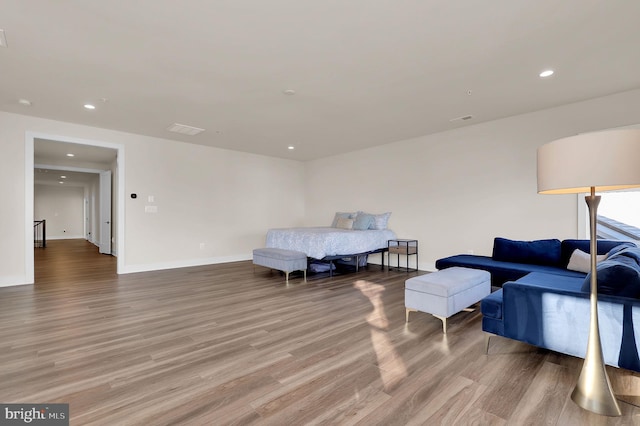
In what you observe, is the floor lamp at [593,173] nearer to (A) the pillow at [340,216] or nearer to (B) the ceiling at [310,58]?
(B) the ceiling at [310,58]

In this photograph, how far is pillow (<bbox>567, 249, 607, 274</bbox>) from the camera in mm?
3377

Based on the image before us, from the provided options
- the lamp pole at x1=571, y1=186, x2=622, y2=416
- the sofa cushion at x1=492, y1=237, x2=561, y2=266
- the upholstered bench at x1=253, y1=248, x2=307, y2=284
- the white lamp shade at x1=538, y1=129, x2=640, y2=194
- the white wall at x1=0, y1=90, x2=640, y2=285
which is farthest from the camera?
the upholstered bench at x1=253, y1=248, x2=307, y2=284

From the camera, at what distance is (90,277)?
209 inches

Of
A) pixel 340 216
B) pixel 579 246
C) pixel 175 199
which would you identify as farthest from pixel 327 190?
pixel 579 246

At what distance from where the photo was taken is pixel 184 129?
17.8 ft

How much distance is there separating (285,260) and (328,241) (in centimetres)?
82

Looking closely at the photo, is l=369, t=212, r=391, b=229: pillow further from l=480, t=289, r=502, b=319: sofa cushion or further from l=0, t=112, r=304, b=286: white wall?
l=480, t=289, r=502, b=319: sofa cushion

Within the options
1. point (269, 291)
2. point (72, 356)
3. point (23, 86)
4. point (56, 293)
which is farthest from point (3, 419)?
point (23, 86)

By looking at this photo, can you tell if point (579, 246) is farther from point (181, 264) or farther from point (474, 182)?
point (181, 264)

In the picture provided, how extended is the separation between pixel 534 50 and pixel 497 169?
242 cm

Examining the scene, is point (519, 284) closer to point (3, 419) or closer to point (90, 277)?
point (3, 419)

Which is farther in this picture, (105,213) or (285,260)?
(105,213)

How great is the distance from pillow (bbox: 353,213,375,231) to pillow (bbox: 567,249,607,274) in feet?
10.9

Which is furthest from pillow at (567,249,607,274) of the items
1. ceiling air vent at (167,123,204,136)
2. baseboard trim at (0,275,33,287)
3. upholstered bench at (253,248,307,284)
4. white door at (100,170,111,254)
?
white door at (100,170,111,254)
